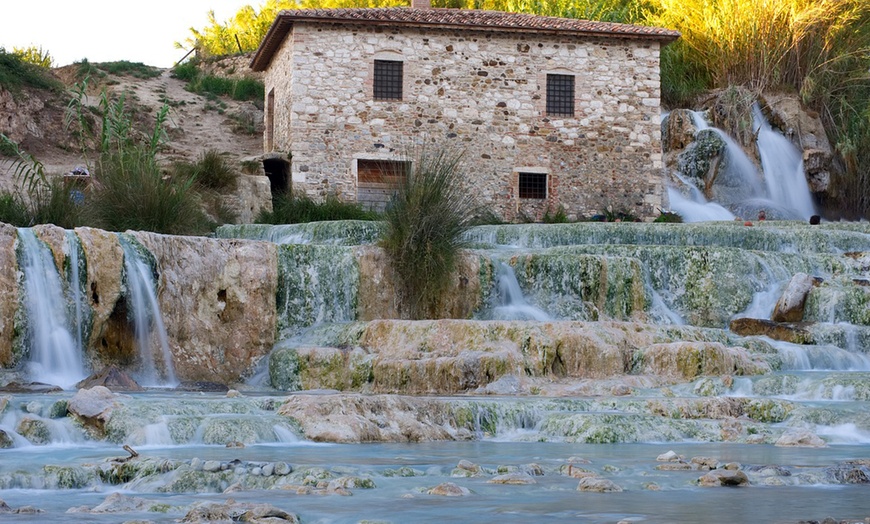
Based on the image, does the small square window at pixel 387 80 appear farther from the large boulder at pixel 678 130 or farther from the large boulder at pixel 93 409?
the large boulder at pixel 93 409

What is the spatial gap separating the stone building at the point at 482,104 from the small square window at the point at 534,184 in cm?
2

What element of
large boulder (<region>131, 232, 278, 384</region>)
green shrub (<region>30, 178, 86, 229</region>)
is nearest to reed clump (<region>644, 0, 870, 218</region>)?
large boulder (<region>131, 232, 278, 384</region>)

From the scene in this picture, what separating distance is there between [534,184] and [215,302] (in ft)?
32.1

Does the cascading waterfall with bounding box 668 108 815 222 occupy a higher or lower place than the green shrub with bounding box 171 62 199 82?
lower

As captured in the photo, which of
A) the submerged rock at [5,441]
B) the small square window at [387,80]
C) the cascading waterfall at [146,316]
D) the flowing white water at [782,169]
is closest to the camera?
the submerged rock at [5,441]

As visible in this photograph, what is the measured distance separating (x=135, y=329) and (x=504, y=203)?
33.1 ft

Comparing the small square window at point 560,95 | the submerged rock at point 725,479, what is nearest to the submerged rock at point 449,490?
the submerged rock at point 725,479

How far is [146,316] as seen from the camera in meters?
10.3

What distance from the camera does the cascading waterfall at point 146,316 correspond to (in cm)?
1016

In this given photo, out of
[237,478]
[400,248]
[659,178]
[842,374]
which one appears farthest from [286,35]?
[237,478]

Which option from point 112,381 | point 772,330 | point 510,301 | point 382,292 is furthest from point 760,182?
point 112,381

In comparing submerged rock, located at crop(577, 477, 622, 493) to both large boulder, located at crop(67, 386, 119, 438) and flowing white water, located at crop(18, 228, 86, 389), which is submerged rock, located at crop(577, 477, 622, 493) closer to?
large boulder, located at crop(67, 386, 119, 438)

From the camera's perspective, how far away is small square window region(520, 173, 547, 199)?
64.5ft

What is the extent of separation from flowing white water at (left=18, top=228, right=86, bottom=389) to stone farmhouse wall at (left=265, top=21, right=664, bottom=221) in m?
8.87
